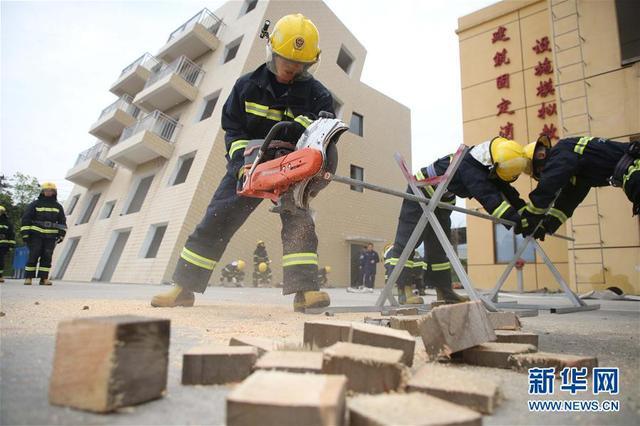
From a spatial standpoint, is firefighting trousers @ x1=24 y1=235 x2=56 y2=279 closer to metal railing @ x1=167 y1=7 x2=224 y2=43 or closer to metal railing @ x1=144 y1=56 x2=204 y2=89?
metal railing @ x1=144 y1=56 x2=204 y2=89

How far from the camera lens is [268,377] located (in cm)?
87

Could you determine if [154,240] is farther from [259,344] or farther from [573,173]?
[259,344]

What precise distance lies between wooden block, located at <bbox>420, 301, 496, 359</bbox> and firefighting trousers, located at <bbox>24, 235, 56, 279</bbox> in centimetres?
786

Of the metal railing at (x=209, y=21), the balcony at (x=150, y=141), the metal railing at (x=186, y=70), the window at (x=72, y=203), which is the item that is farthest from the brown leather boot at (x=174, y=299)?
the window at (x=72, y=203)

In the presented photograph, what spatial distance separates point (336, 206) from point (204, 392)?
15.9m

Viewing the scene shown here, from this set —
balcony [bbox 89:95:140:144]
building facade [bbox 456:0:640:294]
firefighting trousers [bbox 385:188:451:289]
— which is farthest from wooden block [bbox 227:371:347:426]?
balcony [bbox 89:95:140:144]

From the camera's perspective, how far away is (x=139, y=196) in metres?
16.6

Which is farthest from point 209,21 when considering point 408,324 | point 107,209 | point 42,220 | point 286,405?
point 286,405

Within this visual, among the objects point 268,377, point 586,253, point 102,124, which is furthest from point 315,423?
point 102,124

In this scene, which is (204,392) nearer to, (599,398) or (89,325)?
(89,325)

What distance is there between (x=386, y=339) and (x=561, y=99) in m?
9.75

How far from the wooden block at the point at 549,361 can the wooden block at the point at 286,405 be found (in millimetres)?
855

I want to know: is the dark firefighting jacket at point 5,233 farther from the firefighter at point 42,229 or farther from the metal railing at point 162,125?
the metal railing at point 162,125

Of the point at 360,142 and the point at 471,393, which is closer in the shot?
the point at 471,393
